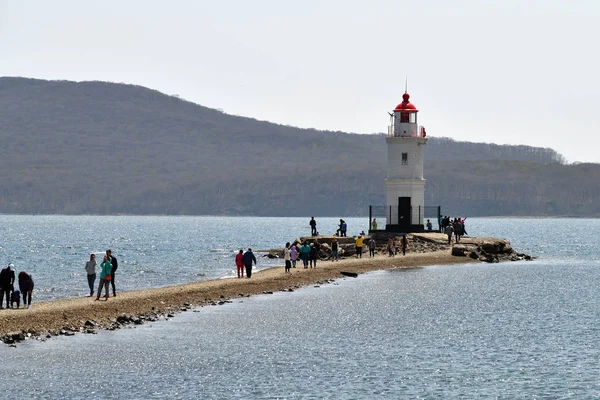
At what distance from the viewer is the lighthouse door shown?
65.3 m

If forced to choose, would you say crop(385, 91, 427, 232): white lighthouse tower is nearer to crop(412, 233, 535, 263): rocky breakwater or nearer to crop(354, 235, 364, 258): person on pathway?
crop(412, 233, 535, 263): rocky breakwater

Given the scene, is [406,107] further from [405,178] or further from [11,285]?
[11,285]

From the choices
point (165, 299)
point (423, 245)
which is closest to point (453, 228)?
point (423, 245)

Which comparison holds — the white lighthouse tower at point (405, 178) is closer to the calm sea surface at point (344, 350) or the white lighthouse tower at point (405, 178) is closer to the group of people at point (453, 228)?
the group of people at point (453, 228)

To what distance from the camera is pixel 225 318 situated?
34719mm

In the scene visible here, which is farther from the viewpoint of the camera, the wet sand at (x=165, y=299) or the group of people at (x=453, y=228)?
the group of people at (x=453, y=228)

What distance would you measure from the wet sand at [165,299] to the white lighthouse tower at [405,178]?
628cm

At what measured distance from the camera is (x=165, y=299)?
38.2 metres

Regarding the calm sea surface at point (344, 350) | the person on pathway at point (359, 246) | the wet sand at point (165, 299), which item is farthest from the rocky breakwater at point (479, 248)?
the calm sea surface at point (344, 350)

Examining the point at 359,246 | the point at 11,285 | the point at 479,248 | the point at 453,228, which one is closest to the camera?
the point at 11,285

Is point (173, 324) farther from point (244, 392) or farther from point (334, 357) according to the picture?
point (244, 392)

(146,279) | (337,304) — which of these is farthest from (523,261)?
(337,304)

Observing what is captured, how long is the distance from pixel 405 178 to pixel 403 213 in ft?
7.29

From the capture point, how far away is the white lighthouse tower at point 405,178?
65.2m
